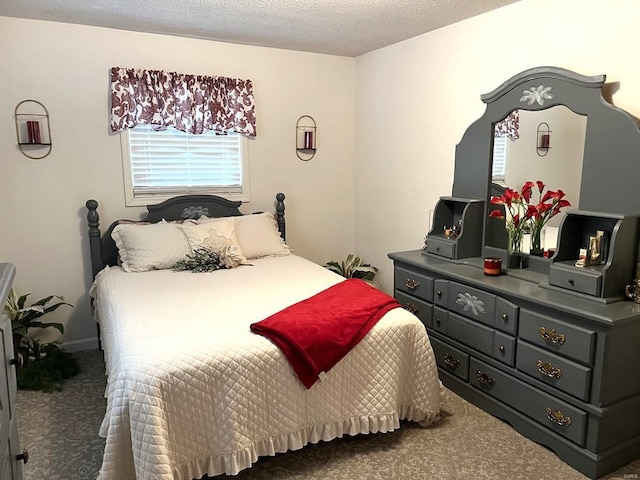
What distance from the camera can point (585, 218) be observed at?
8.38 ft

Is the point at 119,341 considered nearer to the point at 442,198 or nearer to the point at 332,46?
the point at 442,198

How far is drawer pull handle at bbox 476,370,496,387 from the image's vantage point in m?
2.71

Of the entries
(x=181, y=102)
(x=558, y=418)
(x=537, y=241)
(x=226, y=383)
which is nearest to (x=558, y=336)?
(x=558, y=418)

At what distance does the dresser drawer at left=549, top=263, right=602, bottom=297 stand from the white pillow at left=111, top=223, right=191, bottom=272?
248cm

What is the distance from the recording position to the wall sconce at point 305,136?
14.6 ft

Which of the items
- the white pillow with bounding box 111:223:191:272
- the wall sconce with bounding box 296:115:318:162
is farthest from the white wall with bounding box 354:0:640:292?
the white pillow with bounding box 111:223:191:272

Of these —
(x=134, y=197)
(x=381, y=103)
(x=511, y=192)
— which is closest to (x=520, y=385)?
(x=511, y=192)

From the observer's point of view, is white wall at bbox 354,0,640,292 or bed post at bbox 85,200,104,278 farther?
bed post at bbox 85,200,104,278

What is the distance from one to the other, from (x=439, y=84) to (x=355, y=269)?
1.82 m

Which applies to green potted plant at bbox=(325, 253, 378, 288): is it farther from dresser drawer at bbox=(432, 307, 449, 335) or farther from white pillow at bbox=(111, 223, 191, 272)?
Result: white pillow at bbox=(111, 223, 191, 272)

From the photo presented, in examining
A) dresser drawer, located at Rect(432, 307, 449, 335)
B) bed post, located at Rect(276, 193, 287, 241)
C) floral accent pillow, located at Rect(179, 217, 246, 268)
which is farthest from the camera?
bed post, located at Rect(276, 193, 287, 241)

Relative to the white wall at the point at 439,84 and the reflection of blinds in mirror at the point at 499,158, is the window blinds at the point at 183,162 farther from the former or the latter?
the reflection of blinds in mirror at the point at 499,158

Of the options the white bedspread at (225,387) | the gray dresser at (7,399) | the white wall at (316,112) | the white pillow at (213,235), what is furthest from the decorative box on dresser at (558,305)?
the gray dresser at (7,399)

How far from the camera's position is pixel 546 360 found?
2.36 metres
